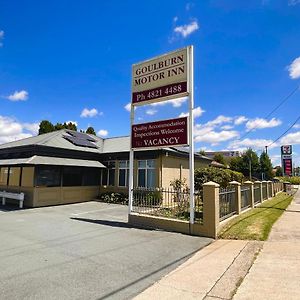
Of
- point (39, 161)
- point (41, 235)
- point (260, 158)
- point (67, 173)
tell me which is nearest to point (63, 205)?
point (67, 173)

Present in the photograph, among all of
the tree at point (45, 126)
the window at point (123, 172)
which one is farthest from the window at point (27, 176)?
the tree at point (45, 126)

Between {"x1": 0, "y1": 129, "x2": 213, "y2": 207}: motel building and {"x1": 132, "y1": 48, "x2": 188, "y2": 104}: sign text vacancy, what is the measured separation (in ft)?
23.6

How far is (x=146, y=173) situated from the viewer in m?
20.6

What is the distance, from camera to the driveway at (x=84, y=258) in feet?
16.8

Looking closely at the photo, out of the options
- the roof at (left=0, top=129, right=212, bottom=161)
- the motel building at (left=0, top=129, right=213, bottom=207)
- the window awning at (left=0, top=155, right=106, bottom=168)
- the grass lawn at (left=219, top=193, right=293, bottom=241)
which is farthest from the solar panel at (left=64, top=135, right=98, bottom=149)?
the grass lawn at (left=219, top=193, right=293, bottom=241)

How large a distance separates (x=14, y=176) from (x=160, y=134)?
513 inches

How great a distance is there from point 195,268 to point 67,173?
1560cm

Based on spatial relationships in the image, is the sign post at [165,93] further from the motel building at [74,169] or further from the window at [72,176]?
the window at [72,176]

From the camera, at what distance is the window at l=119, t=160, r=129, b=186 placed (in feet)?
71.6

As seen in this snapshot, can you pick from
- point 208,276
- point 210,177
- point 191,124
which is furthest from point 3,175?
point 208,276

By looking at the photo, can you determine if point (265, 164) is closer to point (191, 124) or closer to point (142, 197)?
point (142, 197)

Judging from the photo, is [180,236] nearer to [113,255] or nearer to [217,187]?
[217,187]

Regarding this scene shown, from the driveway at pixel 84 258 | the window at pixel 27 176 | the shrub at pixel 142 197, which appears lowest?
the driveway at pixel 84 258

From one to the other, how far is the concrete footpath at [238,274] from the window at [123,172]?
13883 millimetres
